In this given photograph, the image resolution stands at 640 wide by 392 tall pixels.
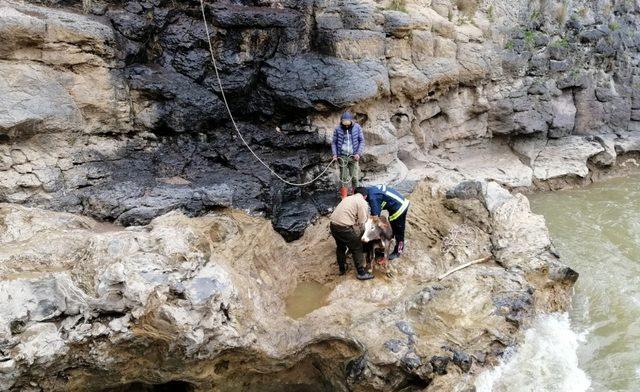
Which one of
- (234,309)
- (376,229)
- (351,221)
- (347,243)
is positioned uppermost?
(351,221)

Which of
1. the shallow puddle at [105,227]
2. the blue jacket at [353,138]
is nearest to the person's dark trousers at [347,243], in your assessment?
the blue jacket at [353,138]

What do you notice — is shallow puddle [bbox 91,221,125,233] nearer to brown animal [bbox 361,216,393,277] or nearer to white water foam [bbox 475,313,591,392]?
brown animal [bbox 361,216,393,277]

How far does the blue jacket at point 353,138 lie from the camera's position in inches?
331

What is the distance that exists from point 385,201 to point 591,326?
3342 millimetres

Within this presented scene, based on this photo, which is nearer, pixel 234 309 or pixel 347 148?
pixel 234 309

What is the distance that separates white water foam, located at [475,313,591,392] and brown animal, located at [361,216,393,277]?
1939 millimetres

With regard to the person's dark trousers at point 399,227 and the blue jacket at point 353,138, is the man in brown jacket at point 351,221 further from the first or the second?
the blue jacket at point 353,138

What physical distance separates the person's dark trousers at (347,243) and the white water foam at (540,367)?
7.07 feet

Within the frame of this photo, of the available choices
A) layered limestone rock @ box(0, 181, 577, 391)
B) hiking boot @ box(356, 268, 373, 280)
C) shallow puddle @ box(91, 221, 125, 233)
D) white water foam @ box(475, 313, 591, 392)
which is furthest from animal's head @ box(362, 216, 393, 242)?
shallow puddle @ box(91, 221, 125, 233)

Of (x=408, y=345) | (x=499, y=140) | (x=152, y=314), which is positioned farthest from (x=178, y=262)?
(x=499, y=140)

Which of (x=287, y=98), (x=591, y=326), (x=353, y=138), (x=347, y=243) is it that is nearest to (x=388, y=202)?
(x=347, y=243)

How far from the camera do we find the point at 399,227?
735 centimetres

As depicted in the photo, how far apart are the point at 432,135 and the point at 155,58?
6491 mm

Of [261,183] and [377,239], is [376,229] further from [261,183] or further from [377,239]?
[261,183]
